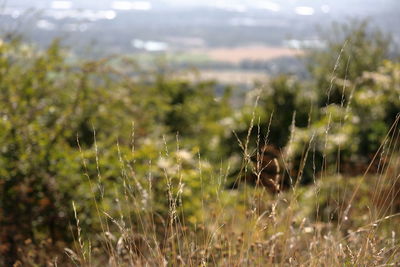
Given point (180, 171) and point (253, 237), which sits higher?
point (180, 171)

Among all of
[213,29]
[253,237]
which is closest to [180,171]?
[253,237]

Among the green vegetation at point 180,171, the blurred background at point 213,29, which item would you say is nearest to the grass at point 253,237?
the green vegetation at point 180,171

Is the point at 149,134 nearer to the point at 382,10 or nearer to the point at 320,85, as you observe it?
the point at 320,85

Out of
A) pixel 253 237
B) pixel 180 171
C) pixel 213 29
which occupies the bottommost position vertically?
pixel 213 29

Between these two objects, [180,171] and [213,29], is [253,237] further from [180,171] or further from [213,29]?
[213,29]

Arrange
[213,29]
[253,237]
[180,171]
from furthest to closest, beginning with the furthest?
[213,29] < [180,171] < [253,237]

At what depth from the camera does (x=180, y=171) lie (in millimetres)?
2822

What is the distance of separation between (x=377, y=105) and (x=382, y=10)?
3796mm

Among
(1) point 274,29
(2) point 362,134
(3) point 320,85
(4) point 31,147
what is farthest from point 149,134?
(1) point 274,29

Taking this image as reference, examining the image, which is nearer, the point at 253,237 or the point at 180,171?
the point at 253,237

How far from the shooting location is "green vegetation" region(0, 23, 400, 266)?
7.25ft

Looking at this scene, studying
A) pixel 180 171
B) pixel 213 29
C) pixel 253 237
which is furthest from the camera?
pixel 213 29

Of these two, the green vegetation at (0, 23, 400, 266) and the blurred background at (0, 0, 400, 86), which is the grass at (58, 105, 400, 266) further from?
the blurred background at (0, 0, 400, 86)

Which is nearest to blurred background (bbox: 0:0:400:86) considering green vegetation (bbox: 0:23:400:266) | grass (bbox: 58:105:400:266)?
green vegetation (bbox: 0:23:400:266)
